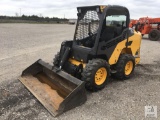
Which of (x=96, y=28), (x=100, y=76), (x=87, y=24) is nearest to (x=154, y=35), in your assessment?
(x=87, y=24)

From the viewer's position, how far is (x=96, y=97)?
5.06 meters

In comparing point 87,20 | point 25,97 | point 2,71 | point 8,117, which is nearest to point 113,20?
point 87,20

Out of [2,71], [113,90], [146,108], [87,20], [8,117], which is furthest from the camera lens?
[2,71]

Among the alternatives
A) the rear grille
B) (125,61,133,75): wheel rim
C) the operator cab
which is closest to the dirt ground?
(125,61,133,75): wheel rim

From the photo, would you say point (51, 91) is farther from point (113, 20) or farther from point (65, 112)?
point (113, 20)

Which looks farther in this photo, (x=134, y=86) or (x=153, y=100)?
(x=134, y=86)

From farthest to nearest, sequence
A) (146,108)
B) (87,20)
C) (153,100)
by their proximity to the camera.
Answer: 1. (87,20)
2. (153,100)
3. (146,108)

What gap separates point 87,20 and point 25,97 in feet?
8.29

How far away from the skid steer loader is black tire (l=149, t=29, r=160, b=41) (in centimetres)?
983

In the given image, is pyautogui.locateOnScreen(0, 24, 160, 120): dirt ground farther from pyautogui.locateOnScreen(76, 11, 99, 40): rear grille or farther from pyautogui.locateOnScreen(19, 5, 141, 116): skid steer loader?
pyautogui.locateOnScreen(76, 11, 99, 40): rear grille

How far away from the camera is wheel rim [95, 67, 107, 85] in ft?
17.2

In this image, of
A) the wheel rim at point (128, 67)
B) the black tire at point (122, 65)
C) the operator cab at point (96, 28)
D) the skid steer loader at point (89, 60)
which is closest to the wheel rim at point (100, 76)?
the skid steer loader at point (89, 60)

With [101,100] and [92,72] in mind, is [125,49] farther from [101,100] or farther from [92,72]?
[101,100]

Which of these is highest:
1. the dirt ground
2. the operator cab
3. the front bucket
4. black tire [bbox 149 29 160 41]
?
the operator cab
